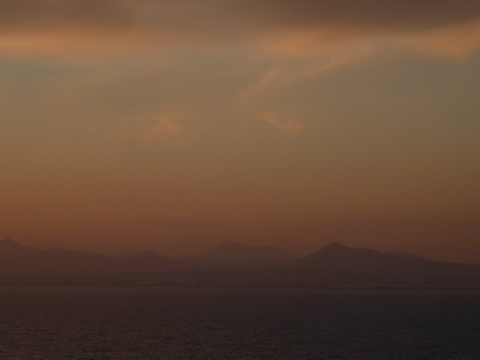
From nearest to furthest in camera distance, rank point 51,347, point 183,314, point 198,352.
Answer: point 198,352, point 51,347, point 183,314

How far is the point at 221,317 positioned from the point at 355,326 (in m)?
41.2

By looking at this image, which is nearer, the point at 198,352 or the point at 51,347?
the point at 198,352

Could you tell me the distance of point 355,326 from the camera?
140 metres

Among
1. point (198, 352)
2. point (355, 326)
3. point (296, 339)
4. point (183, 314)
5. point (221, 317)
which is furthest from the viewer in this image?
point (183, 314)

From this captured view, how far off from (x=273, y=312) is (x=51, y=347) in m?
96.5

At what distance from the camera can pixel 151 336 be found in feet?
390

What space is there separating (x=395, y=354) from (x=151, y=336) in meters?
47.7

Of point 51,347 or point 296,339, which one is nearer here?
point 51,347

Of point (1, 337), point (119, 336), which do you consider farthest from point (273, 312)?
point (1, 337)

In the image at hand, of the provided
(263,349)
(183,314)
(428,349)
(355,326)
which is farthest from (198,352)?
(183,314)

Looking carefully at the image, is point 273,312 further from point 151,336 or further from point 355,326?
point 151,336

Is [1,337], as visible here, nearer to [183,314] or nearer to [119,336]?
[119,336]

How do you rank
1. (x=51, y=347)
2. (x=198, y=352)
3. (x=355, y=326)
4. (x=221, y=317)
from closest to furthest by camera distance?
(x=198, y=352) → (x=51, y=347) → (x=355, y=326) → (x=221, y=317)

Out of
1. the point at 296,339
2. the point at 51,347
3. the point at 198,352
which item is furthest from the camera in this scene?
the point at 296,339
